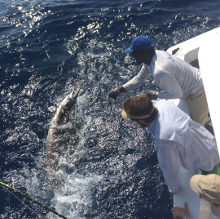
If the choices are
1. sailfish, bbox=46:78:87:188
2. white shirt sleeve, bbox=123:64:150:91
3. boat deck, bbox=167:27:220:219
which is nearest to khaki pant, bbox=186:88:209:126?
boat deck, bbox=167:27:220:219

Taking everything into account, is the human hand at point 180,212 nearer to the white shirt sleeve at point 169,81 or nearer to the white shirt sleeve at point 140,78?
the white shirt sleeve at point 169,81

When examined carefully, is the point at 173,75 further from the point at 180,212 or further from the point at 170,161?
the point at 180,212

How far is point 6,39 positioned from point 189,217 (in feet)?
29.3

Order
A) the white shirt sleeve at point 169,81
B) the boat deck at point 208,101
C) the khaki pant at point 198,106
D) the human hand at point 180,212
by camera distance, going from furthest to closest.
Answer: the khaki pant at point 198,106 → the white shirt sleeve at point 169,81 → the human hand at point 180,212 → the boat deck at point 208,101

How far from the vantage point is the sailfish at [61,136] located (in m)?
4.14

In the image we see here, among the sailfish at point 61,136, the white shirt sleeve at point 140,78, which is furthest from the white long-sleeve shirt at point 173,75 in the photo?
the sailfish at point 61,136

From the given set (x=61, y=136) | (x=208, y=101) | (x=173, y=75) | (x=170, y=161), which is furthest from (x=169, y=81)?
(x=61, y=136)

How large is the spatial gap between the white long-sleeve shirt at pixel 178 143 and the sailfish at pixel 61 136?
2693 mm

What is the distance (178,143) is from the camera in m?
1.95

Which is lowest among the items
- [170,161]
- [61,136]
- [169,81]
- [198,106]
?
[61,136]

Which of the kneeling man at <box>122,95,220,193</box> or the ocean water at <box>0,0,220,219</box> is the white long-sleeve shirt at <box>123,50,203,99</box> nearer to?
the kneeling man at <box>122,95,220,193</box>

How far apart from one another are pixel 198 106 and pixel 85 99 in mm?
3127

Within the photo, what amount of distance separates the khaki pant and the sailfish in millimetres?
2753

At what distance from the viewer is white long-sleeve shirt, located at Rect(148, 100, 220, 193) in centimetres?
190
